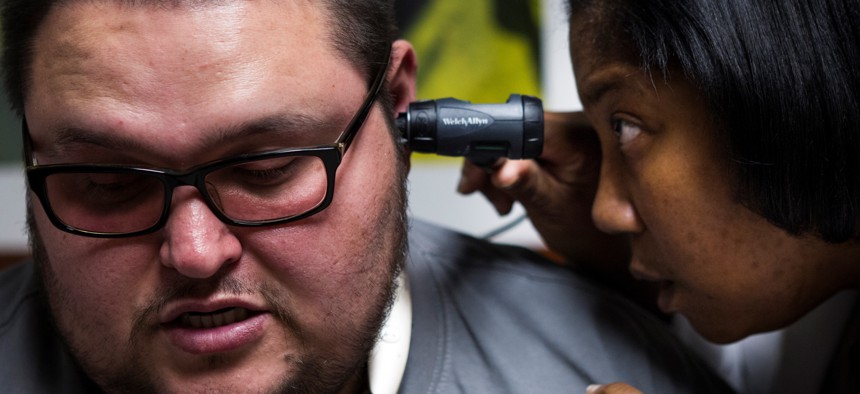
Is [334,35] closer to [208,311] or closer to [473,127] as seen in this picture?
[473,127]

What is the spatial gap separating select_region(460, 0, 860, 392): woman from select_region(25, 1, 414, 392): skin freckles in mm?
302

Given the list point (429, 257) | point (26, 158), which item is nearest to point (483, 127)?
point (429, 257)

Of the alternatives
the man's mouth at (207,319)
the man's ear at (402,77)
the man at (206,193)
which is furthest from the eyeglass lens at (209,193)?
the man's ear at (402,77)

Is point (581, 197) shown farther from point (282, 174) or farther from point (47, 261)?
point (47, 261)

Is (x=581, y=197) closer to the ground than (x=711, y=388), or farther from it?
farther from it

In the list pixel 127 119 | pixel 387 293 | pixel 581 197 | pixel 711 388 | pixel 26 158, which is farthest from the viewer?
pixel 581 197

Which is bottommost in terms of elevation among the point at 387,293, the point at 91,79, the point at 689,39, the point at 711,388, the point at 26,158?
the point at 711,388

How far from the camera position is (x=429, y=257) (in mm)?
1365

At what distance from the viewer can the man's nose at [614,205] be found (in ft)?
3.83

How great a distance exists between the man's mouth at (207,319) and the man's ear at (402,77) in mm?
321

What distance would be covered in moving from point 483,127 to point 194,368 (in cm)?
45

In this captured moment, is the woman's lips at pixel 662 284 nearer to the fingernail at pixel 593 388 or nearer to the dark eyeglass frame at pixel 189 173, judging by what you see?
the fingernail at pixel 593 388

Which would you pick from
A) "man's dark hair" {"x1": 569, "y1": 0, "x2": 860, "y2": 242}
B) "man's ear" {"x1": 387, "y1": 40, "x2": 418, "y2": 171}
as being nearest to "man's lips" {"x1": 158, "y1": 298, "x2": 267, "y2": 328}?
"man's ear" {"x1": 387, "y1": 40, "x2": 418, "y2": 171}

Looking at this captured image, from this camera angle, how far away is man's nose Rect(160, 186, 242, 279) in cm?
95
